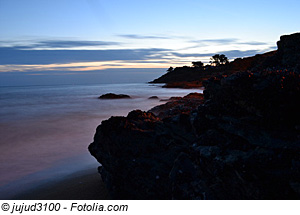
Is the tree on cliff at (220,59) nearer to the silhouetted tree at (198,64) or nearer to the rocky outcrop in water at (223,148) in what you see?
the silhouetted tree at (198,64)

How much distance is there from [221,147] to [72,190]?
5615 mm

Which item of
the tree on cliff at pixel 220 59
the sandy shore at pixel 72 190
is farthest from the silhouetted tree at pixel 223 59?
the sandy shore at pixel 72 190

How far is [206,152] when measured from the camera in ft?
17.9

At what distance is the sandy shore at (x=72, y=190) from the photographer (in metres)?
7.88

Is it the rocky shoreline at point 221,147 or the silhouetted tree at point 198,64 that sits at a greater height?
the silhouetted tree at point 198,64

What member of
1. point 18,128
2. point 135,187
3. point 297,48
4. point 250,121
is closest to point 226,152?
point 250,121

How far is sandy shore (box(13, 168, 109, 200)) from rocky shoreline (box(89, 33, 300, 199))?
2.86 ft

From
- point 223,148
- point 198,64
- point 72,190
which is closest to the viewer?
point 223,148

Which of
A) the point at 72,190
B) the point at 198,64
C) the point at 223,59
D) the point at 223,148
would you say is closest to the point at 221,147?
the point at 223,148

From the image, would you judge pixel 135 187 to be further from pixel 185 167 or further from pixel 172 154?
pixel 185 167

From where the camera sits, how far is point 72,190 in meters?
8.36

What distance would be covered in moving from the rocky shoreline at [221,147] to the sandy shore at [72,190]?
872 millimetres

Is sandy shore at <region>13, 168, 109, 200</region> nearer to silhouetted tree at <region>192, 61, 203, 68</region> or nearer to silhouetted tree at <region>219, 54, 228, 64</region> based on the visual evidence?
silhouetted tree at <region>219, 54, 228, 64</region>

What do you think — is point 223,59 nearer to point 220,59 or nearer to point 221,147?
point 220,59
